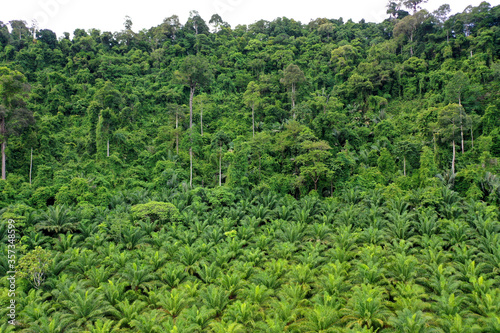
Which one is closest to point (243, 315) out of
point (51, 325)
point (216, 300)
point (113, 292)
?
point (216, 300)

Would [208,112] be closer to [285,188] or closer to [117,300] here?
[285,188]

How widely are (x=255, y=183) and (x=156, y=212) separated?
1029cm

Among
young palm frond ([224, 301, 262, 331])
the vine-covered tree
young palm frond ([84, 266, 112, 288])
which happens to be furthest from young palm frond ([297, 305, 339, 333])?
the vine-covered tree

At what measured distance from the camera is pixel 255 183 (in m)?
28.6

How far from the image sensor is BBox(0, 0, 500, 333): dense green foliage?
12703 mm

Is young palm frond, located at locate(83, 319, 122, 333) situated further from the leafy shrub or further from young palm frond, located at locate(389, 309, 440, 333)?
young palm frond, located at locate(389, 309, 440, 333)

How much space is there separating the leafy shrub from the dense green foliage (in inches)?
6.2

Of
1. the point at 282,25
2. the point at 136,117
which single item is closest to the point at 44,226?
the point at 136,117

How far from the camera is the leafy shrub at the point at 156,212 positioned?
69.5 ft

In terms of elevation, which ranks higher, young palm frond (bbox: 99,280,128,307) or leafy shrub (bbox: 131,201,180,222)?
leafy shrub (bbox: 131,201,180,222)

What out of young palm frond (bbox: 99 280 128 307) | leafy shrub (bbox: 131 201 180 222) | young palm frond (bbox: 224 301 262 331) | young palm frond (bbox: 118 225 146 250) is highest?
leafy shrub (bbox: 131 201 180 222)

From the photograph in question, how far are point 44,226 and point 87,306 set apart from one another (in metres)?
9.37

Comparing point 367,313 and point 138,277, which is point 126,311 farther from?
point 367,313

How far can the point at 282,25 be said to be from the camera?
6581cm
